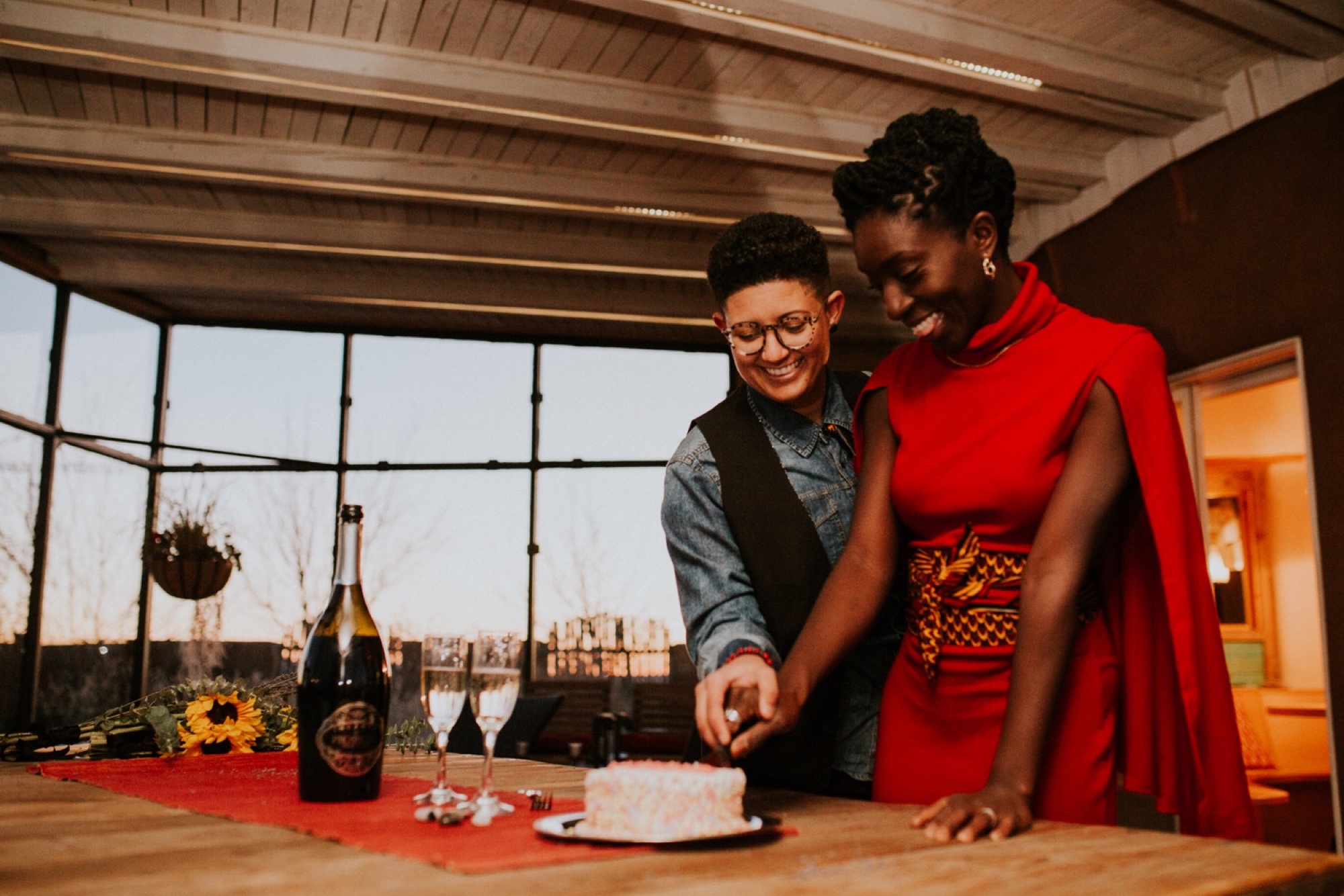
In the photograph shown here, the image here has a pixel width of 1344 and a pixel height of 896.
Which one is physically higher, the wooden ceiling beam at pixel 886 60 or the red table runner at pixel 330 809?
the wooden ceiling beam at pixel 886 60

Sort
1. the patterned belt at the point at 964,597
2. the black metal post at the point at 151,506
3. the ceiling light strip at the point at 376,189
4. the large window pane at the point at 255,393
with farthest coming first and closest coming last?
the large window pane at the point at 255,393
the black metal post at the point at 151,506
the ceiling light strip at the point at 376,189
the patterned belt at the point at 964,597

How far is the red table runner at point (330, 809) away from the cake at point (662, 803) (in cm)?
2

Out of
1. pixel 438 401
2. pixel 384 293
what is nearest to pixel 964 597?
pixel 384 293

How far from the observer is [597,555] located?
784 cm

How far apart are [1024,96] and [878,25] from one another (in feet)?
3.43

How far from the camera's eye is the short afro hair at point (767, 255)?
1611 mm

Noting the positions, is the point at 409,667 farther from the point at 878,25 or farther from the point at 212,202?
the point at 878,25

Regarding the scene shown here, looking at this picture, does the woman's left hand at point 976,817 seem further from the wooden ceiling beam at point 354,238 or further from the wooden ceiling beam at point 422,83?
the wooden ceiling beam at point 354,238

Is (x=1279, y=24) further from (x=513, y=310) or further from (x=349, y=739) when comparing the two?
(x=513, y=310)

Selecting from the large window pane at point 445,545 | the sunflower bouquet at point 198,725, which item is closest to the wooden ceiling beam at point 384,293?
the large window pane at point 445,545

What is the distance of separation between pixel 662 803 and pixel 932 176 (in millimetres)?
812

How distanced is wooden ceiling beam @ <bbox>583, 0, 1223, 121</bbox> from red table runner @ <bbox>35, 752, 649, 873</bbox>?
8.98ft

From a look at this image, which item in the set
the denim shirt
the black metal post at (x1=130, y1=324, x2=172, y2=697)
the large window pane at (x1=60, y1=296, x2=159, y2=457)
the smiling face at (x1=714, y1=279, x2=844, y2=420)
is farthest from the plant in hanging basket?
the smiling face at (x1=714, y1=279, x2=844, y2=420)

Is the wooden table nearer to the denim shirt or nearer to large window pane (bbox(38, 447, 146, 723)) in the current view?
the denim shirt
